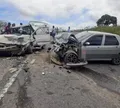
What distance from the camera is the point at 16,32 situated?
16.6 metres

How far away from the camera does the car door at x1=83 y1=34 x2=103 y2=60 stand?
1236 centimetres

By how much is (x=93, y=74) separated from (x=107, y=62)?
10.8 feet

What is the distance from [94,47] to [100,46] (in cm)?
37

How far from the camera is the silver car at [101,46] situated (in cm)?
1240

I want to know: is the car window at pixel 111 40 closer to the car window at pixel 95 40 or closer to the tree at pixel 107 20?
the car window at pixel 95 40

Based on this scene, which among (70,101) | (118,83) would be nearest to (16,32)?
(118,83)

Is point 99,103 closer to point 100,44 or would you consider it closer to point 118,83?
point 118,83

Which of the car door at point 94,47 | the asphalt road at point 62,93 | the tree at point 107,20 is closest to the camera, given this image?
the asphalt road at point 62,93

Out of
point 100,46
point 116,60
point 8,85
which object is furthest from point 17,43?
point 8,85

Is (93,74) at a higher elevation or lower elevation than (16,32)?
lower

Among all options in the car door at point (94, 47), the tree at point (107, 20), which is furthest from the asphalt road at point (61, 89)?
the tree at point (107, 20)

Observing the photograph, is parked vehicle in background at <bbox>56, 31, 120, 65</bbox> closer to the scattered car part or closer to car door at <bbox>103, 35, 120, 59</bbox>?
car door at <bbox>103, 35, 120, 59</bbox>

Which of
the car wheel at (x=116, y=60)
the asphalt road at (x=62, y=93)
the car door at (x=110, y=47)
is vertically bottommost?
the car wheel at (x=116, y=60)

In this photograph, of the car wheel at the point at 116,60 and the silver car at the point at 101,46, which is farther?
the car wheel at the point at 116,60
